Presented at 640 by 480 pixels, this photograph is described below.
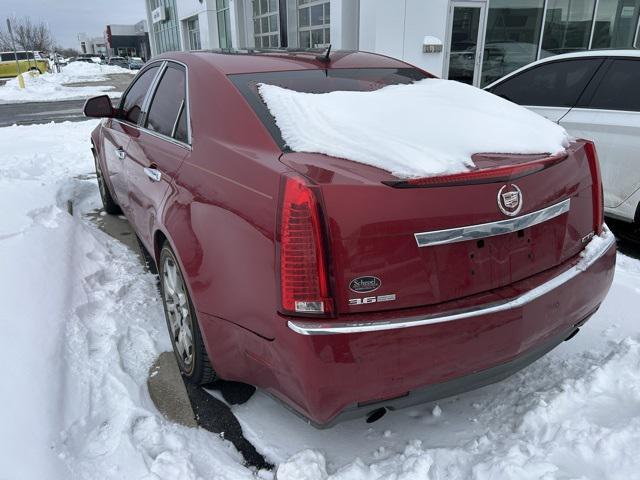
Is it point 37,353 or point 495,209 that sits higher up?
point 495,209

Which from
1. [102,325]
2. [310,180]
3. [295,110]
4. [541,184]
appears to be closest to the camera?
[310,180]

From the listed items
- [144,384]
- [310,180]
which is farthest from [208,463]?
[310,180]

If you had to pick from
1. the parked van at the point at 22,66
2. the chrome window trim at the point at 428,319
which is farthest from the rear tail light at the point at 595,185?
the parked van at the point at 22,66

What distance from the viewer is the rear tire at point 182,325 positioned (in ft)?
8.22

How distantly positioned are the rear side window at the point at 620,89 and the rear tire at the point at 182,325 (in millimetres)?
3768

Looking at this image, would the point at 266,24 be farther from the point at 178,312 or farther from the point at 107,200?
the point at 178,312

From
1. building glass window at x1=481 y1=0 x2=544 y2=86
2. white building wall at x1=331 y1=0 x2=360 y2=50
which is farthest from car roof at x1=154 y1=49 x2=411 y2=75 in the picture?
building glass window at x1=481 y1=0 x2=544 y2=86

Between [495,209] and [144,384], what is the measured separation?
1977mm

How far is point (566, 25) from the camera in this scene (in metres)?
→ 11.4

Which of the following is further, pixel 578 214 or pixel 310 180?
pixel 578 214

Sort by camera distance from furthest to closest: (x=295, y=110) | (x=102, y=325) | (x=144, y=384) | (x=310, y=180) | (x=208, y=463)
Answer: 1. (x=102, y=325)
2. (x=144, y=384)
3. (x=295, y=110)
4. (x=208, y=463)
5. (x=310, y=180)

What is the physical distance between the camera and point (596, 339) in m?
2.95

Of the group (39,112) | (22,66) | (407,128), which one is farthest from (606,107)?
(22,66)

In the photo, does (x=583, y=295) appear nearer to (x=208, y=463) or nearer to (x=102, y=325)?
(x=208, y=463)
